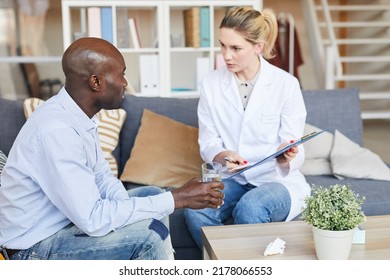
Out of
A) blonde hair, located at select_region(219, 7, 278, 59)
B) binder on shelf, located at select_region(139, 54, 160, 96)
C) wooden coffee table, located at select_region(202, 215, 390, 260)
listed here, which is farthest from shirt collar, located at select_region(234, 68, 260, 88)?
binder on shelf, located at select_region(139, 54, 160, 96)

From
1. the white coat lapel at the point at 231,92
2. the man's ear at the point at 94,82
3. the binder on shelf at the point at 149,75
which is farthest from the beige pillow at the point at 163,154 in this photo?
the binder on shelf at the point at 149,75

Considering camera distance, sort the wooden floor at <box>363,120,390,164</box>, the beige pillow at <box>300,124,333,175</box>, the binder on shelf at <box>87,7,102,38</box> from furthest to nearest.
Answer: the wooden floor at <box>363,120,390,164</box> < the binder on shelf at <box>87,7,102,38</box> < the beige pillow at <box>300,124,333,175</box>

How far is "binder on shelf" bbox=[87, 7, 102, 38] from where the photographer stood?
4023 mm

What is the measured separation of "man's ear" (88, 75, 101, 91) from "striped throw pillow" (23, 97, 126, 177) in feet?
3.62

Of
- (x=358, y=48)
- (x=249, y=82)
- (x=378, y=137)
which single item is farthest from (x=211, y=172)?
(x=358, y=48)

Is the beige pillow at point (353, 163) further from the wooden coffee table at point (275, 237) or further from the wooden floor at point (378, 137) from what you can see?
the wooden floor at point (378, 137)

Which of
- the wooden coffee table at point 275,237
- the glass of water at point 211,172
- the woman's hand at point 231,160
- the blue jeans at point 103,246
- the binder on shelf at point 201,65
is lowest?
the wooden coffee table at point 275,237

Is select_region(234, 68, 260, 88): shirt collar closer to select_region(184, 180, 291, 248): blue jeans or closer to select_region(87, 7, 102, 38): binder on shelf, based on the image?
select_region(184, 180, 291, 248): blue jeans

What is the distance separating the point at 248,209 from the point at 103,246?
728 mm

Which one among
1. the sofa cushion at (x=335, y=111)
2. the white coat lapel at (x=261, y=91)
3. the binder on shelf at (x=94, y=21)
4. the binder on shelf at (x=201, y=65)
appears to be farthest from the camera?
the binder on shelf at (x=201, y=65)

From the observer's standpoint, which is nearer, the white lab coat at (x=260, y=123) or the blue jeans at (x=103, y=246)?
the blue jeans at (x=103, y=246)

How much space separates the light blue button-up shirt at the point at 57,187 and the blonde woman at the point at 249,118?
67cm

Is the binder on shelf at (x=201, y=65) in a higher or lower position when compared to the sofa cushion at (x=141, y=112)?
higher

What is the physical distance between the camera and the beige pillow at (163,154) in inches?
109
